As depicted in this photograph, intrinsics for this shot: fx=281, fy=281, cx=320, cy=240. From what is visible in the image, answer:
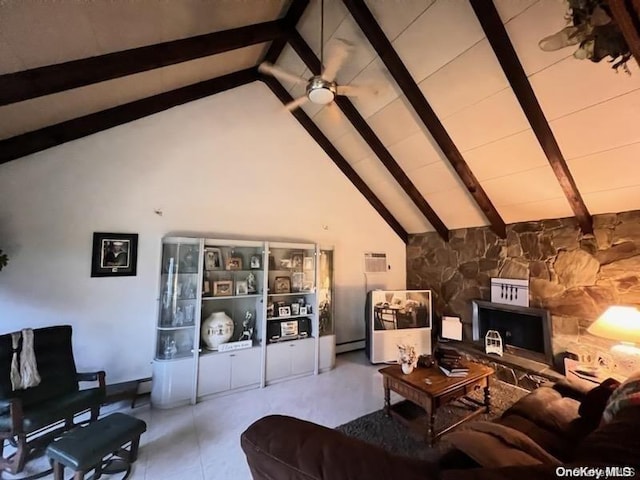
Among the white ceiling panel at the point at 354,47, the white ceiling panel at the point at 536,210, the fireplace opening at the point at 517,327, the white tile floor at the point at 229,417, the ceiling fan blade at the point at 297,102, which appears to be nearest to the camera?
the white tile floor at the point at 229,417

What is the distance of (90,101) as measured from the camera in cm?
281

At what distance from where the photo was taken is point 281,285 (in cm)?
405

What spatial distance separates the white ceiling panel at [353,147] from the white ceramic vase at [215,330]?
307 cm

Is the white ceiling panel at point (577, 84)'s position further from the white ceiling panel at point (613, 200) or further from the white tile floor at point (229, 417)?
the white tile floor at point (229, 417)

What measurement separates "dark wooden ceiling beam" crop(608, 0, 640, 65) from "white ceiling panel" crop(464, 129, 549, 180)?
1.37 metres

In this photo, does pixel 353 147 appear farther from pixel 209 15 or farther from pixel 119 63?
pixel 119 63

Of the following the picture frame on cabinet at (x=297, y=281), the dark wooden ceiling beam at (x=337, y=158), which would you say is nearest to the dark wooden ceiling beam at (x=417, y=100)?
the dark wooden ceiling beam at (x=337, y=158)

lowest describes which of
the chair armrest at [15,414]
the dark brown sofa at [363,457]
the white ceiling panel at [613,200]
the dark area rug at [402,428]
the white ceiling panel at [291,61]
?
the dark area rug at [402,428]

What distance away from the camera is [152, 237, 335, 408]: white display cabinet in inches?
127

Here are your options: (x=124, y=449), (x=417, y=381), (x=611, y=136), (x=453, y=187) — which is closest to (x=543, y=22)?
(x=611, y=136)

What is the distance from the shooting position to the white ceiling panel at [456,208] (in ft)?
13.6

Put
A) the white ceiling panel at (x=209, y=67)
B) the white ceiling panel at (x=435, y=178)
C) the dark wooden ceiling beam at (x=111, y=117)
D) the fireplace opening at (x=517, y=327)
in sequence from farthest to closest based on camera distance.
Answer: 1. the white ceiling panel at (x=435, y=178)
2. the fireplace opening at (x=517, y=327)
3. the white ceiling panel at (x=209, y=67)
4. the dark wooden ceiling beam at (x=111, y=117)

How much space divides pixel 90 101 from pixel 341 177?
11.2ft

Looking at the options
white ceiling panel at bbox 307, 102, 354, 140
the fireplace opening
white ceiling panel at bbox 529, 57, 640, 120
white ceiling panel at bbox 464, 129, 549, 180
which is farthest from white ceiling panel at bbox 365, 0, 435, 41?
the fireplace opening
